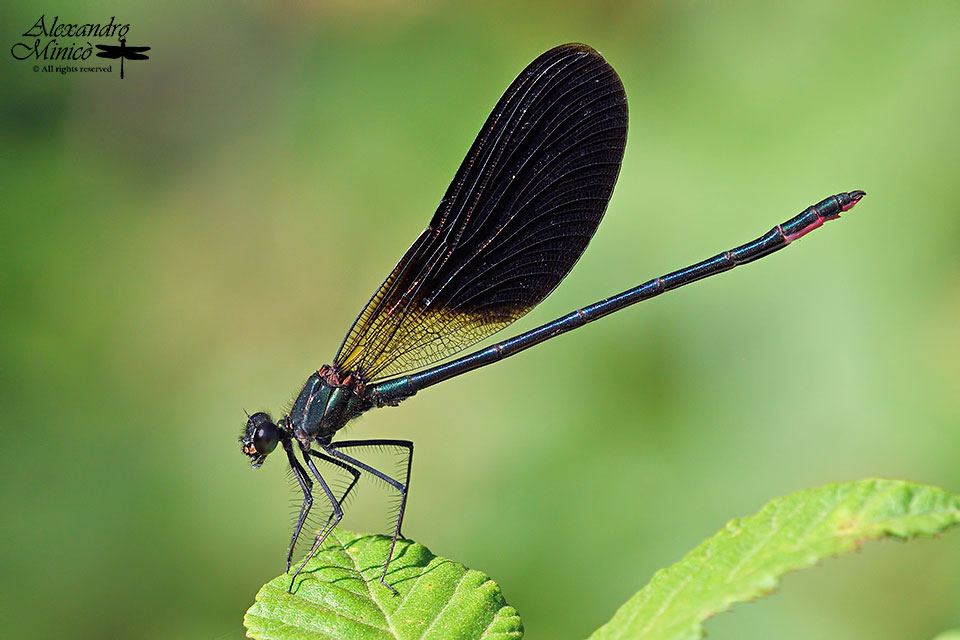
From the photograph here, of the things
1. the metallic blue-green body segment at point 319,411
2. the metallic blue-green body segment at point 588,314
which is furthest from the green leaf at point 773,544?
the metallic blue-green body segment at point 588,314

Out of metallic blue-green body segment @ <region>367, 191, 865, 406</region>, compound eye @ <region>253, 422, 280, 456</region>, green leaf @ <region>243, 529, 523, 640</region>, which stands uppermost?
metallic blue-green body segment @ <region>367, 191, 865, 406</region>

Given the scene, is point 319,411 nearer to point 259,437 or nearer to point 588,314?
point 259,437

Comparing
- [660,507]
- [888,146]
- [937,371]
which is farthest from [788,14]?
[660,507]

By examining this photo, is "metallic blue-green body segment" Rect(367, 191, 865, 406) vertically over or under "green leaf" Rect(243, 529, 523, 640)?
over

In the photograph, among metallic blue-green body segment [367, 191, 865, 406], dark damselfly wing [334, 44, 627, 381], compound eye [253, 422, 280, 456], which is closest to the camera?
compound eye [253, 422, 280, 456]

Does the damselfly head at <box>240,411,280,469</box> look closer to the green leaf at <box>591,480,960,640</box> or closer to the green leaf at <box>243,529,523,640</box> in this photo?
the green leaf at <box>243,529,523,640</box>

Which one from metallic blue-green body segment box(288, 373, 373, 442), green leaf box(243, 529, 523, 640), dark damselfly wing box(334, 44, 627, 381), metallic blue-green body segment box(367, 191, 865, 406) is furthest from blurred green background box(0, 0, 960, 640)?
green leaf box(243, 529, 523, 640)

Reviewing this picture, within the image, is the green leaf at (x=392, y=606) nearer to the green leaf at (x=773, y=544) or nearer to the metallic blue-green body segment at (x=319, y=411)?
the green leaf at (x=773, y=544)
